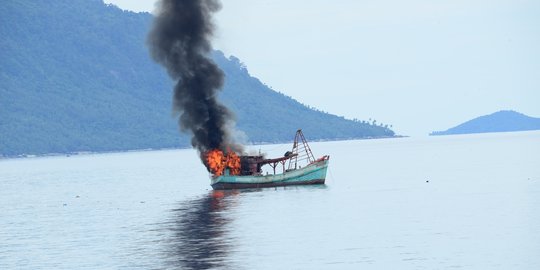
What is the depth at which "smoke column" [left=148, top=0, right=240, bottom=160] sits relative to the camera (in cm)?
15310

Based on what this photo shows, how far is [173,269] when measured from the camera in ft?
231

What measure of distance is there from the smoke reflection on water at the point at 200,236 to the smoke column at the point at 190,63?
23900 mm

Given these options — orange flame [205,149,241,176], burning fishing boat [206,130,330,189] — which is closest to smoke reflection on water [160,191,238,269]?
orange flame [205,149,241,176]

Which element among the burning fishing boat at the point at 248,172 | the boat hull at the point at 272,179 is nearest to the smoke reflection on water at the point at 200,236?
the burning fishing boat at the point at 248,172

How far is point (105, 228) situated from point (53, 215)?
78.5 feet

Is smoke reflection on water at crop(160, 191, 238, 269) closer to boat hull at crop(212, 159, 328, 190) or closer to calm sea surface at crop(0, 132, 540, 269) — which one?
calm sea surface at crop(0, 132, 540, 269)

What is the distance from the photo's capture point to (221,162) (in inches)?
5586

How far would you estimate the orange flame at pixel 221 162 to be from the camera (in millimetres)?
140625

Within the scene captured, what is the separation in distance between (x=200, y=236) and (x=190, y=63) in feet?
223

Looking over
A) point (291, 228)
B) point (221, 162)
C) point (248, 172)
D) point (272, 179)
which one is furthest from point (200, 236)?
point (272, 179)

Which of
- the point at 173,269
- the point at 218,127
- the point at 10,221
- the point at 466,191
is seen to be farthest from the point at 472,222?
the point at 218,127

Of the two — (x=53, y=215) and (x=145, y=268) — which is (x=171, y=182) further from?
(x=145, y=268)

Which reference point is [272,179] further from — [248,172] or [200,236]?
[200,236]

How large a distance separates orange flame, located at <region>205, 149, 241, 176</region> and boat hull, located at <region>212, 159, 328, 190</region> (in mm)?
1136
